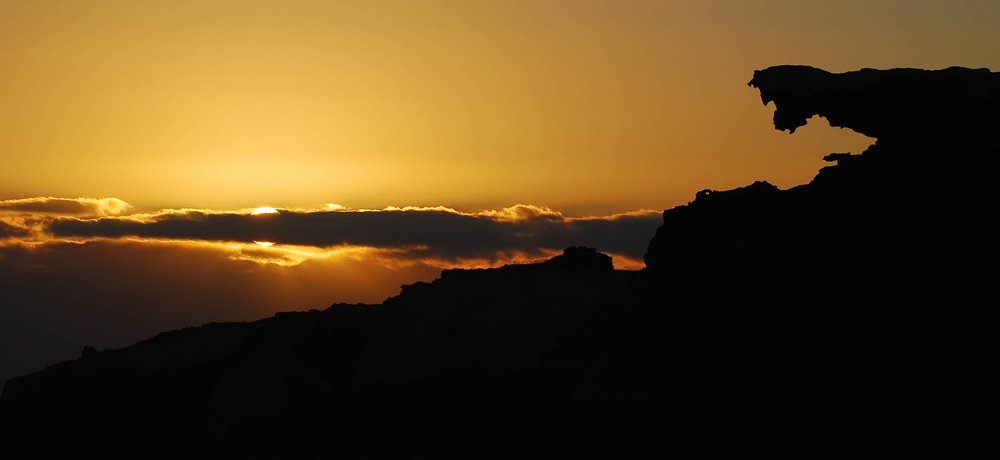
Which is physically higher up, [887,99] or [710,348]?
[887,99]

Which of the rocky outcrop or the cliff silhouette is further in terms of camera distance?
the rocky outcrop

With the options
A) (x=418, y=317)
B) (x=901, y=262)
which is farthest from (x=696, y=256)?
(x=418, y=317)

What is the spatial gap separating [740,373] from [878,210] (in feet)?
16.4

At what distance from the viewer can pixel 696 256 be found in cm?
2825

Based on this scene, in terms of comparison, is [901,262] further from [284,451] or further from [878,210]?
[284,451]

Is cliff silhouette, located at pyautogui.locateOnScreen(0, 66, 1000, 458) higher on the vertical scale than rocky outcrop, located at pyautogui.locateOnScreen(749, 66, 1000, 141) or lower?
lower

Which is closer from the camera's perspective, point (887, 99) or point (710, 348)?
point (710, 348)

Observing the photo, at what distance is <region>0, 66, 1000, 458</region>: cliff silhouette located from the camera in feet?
73.3

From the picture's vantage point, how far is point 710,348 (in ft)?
84.7

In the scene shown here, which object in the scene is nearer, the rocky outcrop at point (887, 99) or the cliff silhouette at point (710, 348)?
the cliff silhouette at point (710, 348)

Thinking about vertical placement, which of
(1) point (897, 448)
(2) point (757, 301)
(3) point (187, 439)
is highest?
(2) point (757, 301)

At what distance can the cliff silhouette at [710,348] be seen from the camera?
22.3m

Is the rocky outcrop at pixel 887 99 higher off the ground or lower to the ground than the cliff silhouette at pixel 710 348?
A: higher

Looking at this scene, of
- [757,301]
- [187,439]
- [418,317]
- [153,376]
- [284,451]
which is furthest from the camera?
[153,376]
